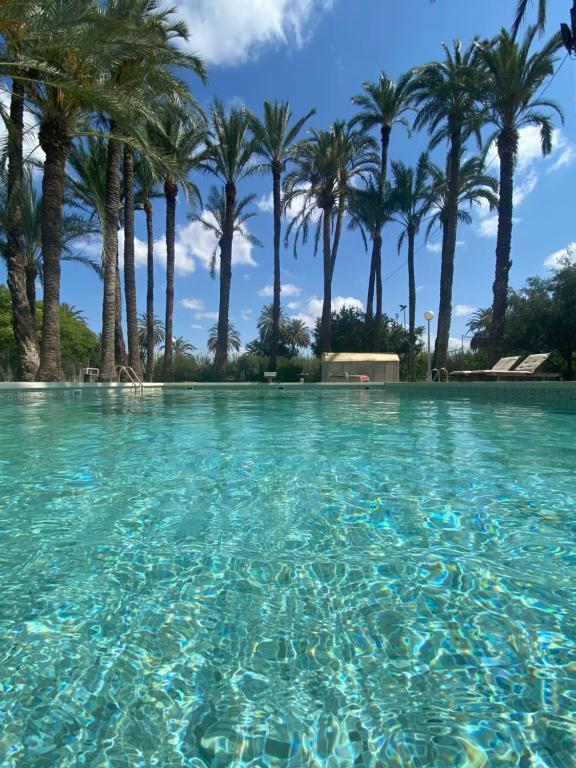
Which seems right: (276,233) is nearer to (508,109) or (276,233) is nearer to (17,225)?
(508,109)

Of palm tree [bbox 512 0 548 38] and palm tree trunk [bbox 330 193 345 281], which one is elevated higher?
palm tree [bbox 512 0 548 38]

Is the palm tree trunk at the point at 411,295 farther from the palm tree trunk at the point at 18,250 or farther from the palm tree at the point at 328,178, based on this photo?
the palm tree trunk at the point at 18,250

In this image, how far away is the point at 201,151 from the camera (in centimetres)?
2314

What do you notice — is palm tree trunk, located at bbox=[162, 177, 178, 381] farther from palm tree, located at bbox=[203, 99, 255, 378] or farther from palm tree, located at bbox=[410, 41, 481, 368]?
palm tree, located at bbox=[410, 41, 481, 368]

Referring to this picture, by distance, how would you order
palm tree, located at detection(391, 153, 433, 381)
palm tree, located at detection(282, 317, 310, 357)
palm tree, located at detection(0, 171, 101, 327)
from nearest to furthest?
1. palm tree, located at detection(0, 171, 101, 327)
2. palm tree, located at detection(391, 153, 433, 381)
3. palm tree, located at detection(282, 317, 310, 357)

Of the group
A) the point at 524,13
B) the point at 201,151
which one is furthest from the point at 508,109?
the point at 201,151

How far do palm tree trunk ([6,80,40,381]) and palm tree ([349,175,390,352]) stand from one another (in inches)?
658

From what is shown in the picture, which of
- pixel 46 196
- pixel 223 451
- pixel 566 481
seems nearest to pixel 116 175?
pixel 46 196

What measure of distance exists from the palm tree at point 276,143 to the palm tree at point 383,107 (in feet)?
9.97

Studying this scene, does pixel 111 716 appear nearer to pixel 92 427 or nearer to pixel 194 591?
pixel 194 591

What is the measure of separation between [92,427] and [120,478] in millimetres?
3356

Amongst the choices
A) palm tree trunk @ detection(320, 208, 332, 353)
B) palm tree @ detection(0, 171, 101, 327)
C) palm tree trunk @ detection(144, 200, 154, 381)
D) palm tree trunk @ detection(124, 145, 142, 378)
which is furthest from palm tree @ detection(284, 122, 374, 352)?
palm tree @ detection(0, 171, 101, 327)

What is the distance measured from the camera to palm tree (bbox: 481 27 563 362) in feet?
53.1

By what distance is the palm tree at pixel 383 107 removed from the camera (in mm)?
23922
